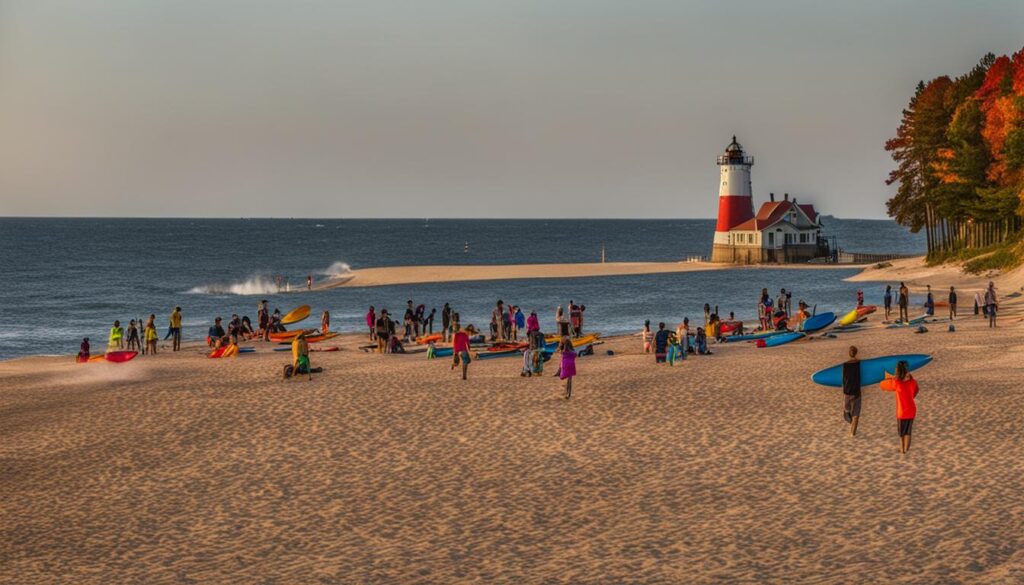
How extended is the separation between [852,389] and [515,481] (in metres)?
5.97

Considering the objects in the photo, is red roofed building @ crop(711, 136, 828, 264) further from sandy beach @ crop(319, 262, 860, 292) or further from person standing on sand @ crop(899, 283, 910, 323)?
person standing on sand @ crop(899, 283, 910, 323)

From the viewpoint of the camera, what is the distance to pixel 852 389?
17234mm

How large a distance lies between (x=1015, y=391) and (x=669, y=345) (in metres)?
8.51

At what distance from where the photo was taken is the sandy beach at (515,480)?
39.4ft

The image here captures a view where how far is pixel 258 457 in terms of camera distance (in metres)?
17.4

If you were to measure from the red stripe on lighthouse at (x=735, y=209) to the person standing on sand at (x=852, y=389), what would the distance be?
242 ft

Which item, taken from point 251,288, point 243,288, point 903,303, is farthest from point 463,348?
point 243,288

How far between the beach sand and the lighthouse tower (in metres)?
63.8

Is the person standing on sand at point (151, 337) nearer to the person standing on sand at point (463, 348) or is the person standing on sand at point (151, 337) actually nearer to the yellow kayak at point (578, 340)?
the yellow kayak at point (578, 340)

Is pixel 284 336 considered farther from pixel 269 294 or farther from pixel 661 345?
pixel 269 294

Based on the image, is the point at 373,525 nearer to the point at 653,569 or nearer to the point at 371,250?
the point at 653,569

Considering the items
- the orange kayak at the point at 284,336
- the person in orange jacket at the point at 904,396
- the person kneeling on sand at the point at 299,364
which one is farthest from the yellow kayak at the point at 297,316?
the person in orange jacket at the point at 904,396

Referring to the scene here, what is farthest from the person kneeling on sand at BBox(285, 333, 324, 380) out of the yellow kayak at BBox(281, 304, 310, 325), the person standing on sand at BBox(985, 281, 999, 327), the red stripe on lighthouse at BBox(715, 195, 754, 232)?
the red stripe on lighthouse at BBox(715, 195, 754, 232)

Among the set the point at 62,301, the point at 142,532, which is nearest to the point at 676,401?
the point at 142,532
